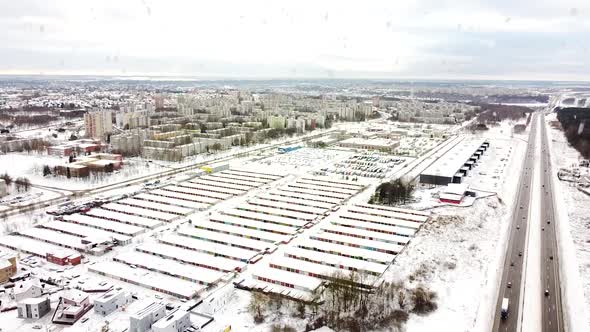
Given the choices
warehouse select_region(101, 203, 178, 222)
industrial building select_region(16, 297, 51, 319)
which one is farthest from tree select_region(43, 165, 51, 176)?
industrial building select_region(16, 297, 51, 319)

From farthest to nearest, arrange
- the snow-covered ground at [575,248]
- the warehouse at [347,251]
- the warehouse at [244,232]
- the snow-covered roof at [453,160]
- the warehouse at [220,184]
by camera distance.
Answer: the snow-covered roof at [453,160], the warehouse at [220,184], the warehouse at [244,232], the warehouse at [347,251], the snow-covered ground at [575,248]

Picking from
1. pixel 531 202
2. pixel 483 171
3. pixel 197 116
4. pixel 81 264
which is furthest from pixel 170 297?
pixel 197 116

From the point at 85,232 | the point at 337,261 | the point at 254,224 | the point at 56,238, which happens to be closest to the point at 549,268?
the point at 337,261

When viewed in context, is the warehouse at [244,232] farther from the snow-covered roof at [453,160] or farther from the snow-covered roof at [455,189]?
the snow-covered roof at [453,160]

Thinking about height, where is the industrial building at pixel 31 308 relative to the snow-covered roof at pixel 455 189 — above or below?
below

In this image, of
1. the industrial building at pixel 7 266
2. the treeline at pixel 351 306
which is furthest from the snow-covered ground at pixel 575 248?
the industrial building at pixel 7 266

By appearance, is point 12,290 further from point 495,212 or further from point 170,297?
Result: point 495,212

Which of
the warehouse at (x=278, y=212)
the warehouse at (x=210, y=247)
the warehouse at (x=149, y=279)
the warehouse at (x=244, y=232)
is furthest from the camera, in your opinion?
the warehouse at (x=278, y=212)

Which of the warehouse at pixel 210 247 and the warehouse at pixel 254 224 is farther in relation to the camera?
the warehouse at pixel 254 224

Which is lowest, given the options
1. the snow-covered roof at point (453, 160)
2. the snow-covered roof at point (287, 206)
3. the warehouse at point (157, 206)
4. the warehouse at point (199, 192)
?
the warehouse at point (157, 206)
